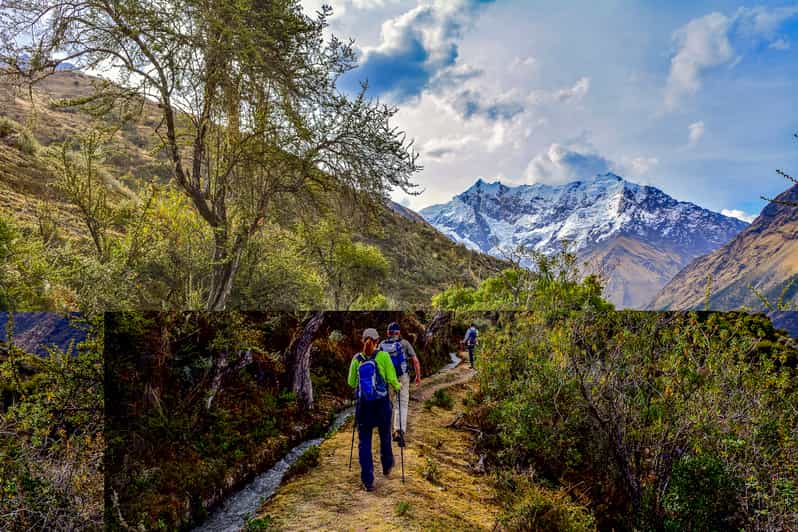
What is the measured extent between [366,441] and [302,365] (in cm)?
277

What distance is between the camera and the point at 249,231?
9547 millimetres

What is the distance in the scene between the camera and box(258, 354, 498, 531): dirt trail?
4.71m

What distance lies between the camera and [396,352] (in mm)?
6531

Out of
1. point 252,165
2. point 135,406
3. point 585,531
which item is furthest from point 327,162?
point 585,531

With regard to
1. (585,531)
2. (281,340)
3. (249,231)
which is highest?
(249,231)

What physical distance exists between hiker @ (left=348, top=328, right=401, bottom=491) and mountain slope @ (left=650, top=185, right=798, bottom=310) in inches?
210

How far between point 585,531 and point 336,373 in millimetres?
5226

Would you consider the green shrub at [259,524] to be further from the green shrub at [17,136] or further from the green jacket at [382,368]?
the green shrub at [17,136]

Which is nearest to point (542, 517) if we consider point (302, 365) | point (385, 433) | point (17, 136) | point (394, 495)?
point (394, 495)

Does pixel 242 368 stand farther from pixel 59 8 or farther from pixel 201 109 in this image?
pixel 59 8

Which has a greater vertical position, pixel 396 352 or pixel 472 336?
pixel 396 352

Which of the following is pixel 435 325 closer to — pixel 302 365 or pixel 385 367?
pixel 302 365

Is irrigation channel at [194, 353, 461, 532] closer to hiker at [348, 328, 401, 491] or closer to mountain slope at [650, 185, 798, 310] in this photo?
hiker at [348, 328, 401, 491]

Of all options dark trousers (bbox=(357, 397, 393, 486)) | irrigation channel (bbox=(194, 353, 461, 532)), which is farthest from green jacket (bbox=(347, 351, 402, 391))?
irrigation channel (bbox=(194, 353, 461, 532))
